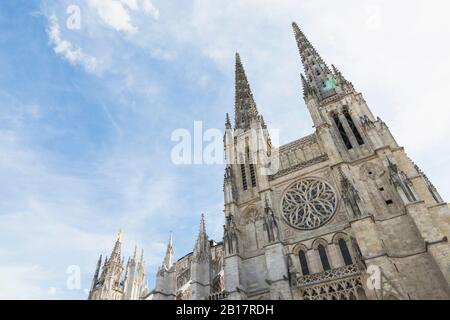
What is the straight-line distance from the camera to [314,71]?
98.2 feet

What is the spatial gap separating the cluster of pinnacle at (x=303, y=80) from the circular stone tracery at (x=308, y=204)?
29.9 ft

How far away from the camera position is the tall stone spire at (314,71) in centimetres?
2659

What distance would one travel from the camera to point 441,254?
1333 centimetres

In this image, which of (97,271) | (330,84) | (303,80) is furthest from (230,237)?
(97,271)

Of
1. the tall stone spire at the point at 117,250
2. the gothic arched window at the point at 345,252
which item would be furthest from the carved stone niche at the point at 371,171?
the tall stone spire at the point at 117,250

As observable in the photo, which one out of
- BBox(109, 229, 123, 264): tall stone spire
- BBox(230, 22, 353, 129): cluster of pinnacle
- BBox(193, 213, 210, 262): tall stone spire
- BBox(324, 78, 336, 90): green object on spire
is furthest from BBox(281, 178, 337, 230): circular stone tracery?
BBox(109, 229, 123, 264): tall stone spire

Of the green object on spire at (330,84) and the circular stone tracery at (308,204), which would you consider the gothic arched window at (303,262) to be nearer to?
the circular stone tracery at (308,204)

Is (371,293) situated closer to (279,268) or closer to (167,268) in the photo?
(279,268)

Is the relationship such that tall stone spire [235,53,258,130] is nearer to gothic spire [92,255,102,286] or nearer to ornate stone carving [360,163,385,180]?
ornate stone carving [360,163,385,180]

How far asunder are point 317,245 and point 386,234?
3.93 metres

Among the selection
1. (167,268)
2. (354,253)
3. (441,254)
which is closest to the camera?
(441,254)

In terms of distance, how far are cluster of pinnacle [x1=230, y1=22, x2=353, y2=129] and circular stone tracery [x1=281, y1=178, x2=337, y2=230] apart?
9.12 meters
